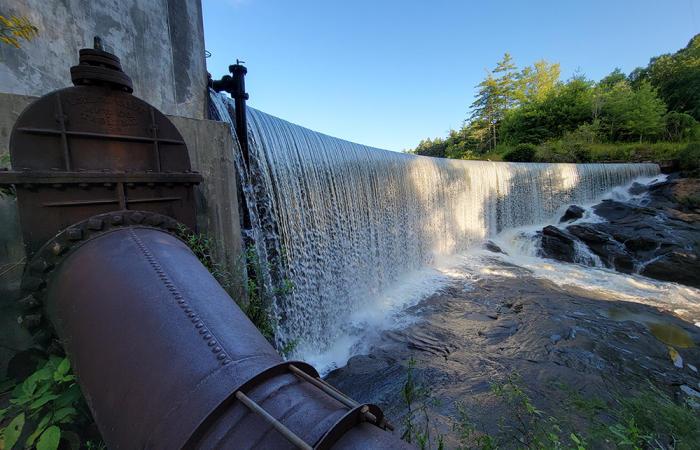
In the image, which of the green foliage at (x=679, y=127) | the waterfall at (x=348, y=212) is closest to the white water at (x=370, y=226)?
the waterfall at (x=348, y=212)

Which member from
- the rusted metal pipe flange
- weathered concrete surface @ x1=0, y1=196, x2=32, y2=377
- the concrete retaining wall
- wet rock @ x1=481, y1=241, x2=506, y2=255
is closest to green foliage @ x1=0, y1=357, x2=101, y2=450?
the rusted metal pipe flange

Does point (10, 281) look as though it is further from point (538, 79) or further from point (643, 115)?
point (538, 79)

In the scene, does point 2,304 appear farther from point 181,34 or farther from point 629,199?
point 629,199

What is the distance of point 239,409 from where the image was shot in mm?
874

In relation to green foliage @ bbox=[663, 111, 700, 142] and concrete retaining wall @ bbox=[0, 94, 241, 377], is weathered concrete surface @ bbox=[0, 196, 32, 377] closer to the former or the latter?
concrete retaining wall @ bbox=[0, 94, 241, 377]

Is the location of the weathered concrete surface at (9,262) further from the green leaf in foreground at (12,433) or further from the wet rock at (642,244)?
the wet rock at (642,244)

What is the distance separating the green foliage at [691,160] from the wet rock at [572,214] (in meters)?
5.90

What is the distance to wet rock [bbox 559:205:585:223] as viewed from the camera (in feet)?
41.8

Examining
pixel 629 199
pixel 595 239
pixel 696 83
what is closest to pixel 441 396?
pixel 595 239

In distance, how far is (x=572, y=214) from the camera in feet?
42.3

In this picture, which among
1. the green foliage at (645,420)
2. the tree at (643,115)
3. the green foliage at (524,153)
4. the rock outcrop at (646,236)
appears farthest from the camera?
the green foliage at (524,153)

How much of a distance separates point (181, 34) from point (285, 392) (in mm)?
5771

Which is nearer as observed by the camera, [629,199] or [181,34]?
[181,34]

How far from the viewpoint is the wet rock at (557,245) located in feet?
34.2
